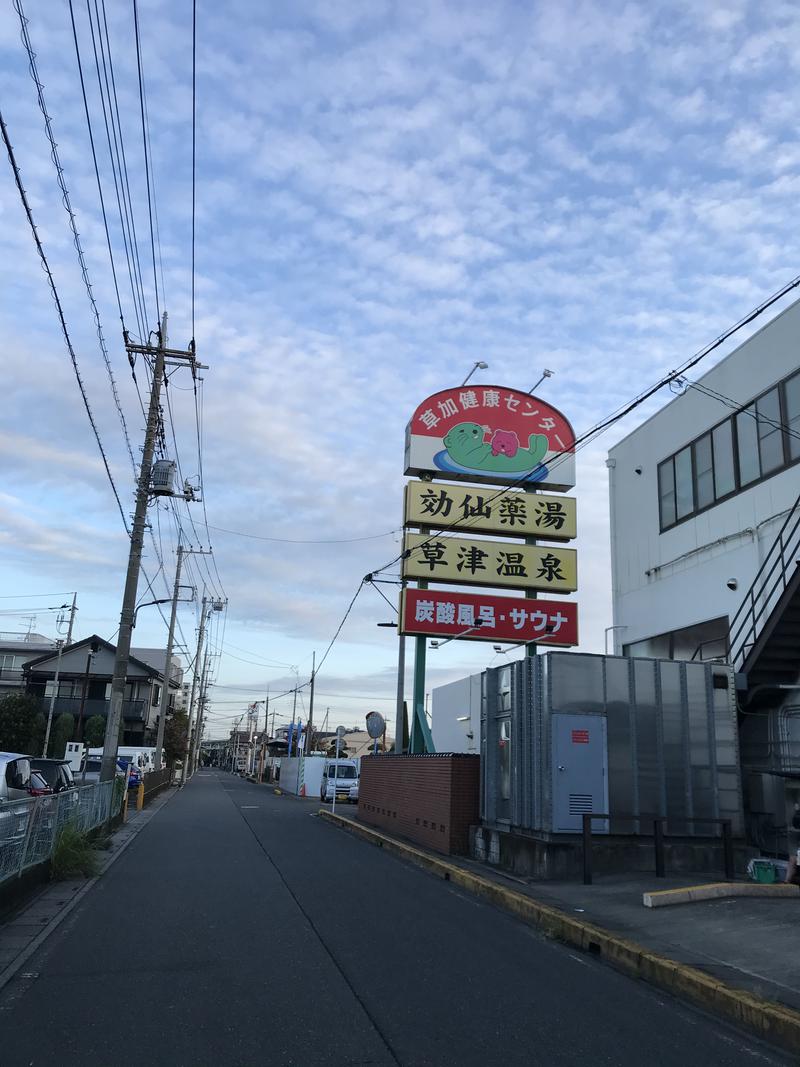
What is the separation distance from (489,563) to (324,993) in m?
19.4

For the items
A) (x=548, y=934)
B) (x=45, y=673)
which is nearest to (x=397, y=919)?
(x=548, y=934)

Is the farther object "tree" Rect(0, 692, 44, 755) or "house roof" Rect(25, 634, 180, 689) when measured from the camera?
"house roof" Rect(25, 634, 180, 689)

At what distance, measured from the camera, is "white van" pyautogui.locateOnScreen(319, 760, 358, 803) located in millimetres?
40281

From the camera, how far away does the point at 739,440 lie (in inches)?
703

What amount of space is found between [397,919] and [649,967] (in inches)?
133

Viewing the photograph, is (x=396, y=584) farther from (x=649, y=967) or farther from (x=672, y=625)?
(x=649, y=967)

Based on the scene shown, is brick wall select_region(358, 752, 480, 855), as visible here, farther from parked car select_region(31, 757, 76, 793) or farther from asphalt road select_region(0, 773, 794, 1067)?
parked car select_region(31, 757, 76, 793)

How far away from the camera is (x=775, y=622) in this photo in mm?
13750

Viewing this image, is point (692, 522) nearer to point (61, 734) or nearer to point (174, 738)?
point (61, 734)

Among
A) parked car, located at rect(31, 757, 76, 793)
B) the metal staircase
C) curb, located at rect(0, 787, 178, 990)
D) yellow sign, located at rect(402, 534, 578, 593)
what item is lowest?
curb, located at rect(0, 787, 178, 990)

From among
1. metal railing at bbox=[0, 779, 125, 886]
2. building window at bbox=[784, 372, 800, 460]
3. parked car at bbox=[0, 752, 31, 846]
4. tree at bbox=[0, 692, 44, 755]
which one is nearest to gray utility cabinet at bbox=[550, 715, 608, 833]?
building window at bbox=[784, 372, 800, 460]

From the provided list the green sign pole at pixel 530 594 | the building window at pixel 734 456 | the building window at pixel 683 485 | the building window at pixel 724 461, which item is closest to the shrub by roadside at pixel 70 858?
the building window at pixel 734 456

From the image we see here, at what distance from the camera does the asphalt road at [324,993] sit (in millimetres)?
5250

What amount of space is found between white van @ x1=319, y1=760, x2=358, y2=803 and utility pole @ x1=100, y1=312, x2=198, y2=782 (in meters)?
20.7
